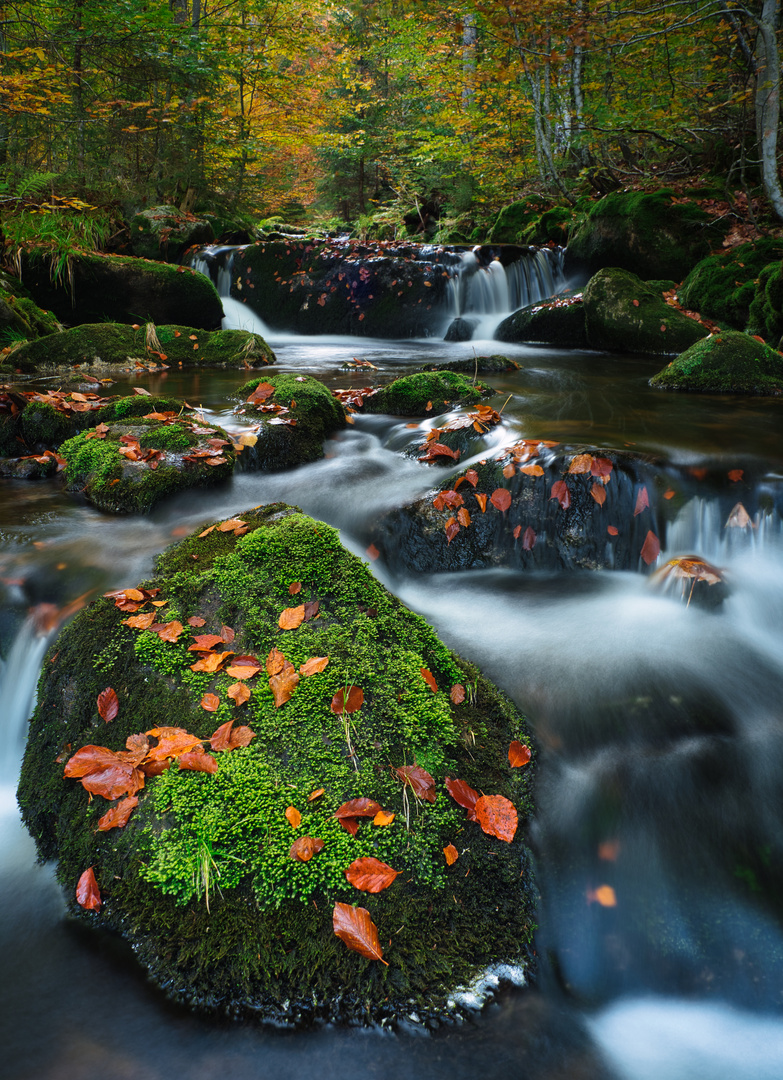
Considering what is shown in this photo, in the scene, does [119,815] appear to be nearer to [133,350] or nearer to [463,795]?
[463,795]

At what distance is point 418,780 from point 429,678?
1.53 ft

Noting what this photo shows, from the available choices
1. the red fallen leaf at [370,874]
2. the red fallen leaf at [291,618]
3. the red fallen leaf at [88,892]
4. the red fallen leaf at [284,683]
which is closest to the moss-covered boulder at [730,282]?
the red fallen leaf at [291,618]

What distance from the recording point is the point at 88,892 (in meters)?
1.95

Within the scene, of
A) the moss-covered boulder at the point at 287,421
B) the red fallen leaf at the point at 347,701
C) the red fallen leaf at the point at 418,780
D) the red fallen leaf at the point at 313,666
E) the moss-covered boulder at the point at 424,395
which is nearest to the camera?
the red fallen leaf at the point at 418,780

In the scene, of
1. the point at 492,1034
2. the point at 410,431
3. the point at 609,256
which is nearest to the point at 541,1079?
the point at 492,1034

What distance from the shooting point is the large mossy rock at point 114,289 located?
9.69 metres

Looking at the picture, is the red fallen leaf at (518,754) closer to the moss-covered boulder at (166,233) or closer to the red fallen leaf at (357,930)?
the red fallen leaf at (357,930)

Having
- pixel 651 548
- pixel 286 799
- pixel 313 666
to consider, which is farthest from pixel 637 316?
pixel 286 799

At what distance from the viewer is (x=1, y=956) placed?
1.97 m

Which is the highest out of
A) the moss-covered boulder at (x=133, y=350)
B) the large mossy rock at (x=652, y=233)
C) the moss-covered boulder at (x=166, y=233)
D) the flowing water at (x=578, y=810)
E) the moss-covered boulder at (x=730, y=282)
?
the moss-covered boulder at (x=166, y=233)

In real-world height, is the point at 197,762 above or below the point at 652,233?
below

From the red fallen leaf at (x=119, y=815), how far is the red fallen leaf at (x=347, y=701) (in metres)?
0.73

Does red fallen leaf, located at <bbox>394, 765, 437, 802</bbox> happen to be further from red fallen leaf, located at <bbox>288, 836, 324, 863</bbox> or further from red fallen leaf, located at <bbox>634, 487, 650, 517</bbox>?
red fallen leaf, located at <bbox>634, 487, 650, 517</bbox>

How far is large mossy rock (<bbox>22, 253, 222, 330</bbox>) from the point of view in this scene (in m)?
9.69
